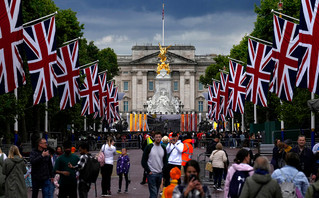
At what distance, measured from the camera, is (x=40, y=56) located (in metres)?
21.7

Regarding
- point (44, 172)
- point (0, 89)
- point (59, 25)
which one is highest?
point (59, 25)

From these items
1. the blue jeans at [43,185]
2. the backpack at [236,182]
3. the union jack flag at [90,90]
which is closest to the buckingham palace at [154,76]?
the union jack flag at [90,90]

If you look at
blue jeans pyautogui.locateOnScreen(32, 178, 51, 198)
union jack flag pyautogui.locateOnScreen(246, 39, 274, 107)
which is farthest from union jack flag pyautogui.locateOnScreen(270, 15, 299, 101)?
blue jeans pyautogui.locateOnScreen(32, 178, 51, 198)

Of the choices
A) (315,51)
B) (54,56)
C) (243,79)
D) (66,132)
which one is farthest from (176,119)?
(315,51)

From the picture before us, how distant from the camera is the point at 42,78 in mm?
21766

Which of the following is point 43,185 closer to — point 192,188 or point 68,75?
point 192,188

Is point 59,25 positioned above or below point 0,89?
above

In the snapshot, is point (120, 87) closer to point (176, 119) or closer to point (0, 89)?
point (176, 119)

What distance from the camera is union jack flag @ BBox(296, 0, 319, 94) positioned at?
1691 centimetres

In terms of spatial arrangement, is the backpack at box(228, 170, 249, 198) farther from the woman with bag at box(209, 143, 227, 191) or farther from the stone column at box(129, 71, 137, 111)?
the stone column at box(129, 71, 137, 111)

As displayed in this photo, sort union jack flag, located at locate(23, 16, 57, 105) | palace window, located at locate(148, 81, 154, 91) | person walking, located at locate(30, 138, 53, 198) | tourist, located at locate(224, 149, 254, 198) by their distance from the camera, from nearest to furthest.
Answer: tourist, located at locate(224, 149, 254, 198)
person walking, located at locate(30, 138, 53, 198)
union jack flag, located at locate(23, 16, 57, 105)
palace window, located at locate(148, 81, 154, 91)

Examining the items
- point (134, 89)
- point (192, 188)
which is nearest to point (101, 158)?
point (192, 188)

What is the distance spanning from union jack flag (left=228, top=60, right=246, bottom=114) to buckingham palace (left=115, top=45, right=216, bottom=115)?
99.9 m

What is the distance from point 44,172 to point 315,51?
24.6 ft
